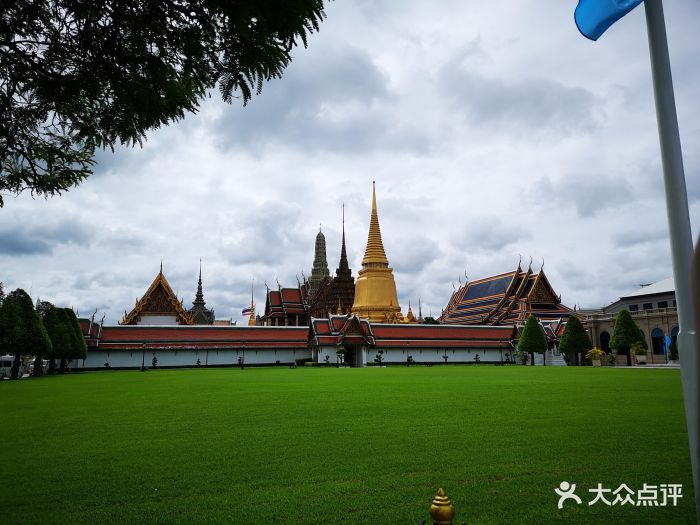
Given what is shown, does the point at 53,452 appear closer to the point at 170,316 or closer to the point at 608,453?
the point at 608,453

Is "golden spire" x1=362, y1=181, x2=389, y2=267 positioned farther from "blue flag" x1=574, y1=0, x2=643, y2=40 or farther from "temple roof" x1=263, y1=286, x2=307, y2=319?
"blue flag" x1=574, y1=0, x2=643, y2=40

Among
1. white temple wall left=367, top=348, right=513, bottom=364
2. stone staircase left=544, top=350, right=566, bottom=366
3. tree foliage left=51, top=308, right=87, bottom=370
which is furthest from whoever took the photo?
stone staircase left=544, top=350, right=566, bottom=366

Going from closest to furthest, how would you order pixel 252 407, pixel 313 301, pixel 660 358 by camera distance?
pixel 252 407 < pixel 660 358 < pixel 313 301

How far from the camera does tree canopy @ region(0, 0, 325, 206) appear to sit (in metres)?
3.78

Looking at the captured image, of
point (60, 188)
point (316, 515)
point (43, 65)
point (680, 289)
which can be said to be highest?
point (43, 65)

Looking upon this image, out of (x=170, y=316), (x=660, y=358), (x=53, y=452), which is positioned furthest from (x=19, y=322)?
(x=660, y=358)

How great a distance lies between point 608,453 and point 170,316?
55.6 metres

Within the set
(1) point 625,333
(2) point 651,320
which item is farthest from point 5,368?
(2) point 651,320

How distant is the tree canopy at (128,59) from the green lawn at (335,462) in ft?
13.0

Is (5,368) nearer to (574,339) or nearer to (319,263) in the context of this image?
(574,339)

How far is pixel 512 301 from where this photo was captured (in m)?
67.8

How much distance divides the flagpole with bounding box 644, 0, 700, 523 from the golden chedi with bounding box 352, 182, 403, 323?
208ft

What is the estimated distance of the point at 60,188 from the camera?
279 inches

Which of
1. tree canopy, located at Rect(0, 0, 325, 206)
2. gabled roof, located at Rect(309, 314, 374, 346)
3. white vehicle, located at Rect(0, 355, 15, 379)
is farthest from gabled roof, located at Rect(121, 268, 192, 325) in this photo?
tree canopy, located at Rect(0, 0, 325, 206)
